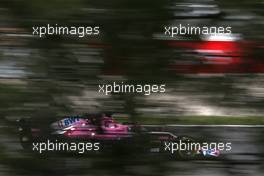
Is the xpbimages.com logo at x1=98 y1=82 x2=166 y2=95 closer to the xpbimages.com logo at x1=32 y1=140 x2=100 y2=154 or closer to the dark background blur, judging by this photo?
the dark background blur

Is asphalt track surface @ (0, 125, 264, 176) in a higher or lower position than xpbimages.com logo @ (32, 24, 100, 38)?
lower

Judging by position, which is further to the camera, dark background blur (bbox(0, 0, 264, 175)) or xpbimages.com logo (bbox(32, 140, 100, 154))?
xpbimages.com logo (bbox(32, 140, 100, 154))

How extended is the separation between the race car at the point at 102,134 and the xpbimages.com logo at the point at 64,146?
11 mm

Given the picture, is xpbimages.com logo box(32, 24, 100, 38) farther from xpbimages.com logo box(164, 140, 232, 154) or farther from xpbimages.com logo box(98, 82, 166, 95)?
xpbimages.com logo box(164, 140, 232, 154)

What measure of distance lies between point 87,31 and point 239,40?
410 millimetres

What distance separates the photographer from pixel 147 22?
2072mm

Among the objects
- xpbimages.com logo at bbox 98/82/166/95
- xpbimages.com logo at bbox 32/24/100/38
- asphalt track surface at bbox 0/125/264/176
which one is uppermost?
xpbimages.com logo at bbox 32/24/100/38

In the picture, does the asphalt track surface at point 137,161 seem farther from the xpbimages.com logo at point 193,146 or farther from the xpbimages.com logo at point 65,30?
the xpbimages.com logo at point 65,30

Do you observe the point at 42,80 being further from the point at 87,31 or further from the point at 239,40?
the point at 239,40

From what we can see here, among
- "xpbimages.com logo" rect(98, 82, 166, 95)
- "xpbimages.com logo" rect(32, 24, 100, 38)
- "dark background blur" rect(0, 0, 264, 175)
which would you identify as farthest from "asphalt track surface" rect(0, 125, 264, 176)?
"xpbimages.com logo" rect(32, 24, 100, 38)

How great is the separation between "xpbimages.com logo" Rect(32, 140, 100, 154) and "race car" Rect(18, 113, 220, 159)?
0.03 ft

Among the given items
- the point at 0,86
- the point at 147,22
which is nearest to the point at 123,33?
the point at 147,22

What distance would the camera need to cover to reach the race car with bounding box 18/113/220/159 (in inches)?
86.0

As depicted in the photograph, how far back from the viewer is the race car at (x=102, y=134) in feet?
7.16
